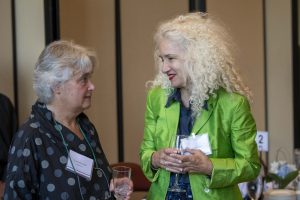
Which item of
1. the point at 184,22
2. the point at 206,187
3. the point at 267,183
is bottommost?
the point at 267,183

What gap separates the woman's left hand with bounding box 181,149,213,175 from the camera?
224 cm

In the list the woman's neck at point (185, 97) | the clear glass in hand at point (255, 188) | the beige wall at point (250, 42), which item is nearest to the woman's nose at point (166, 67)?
the woman's neck at point (185, 97)

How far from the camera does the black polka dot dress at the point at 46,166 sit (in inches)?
83.6

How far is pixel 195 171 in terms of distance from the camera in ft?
7.55

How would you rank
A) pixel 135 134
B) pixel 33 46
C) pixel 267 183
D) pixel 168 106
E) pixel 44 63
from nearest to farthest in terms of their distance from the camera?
pixel 44 63 < pixel 168 106 < pixel 267 183 < pixel 33 46 < pixel 135 134

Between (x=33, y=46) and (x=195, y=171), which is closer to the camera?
(x=195, y=171)

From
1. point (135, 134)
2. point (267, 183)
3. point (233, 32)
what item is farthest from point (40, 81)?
point (233, 32)

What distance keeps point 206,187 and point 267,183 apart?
102cm

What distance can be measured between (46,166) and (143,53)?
2.95m

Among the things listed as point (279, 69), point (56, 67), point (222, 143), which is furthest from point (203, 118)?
point (279, 69)

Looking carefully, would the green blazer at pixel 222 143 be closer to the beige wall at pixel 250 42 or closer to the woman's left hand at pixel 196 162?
the woman's left hand at pixel 196 162

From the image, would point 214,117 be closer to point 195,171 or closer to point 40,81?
point 195,171

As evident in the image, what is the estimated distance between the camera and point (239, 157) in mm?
2359

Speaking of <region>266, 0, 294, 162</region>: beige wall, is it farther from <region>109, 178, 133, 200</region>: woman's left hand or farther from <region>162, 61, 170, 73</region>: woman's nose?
<region>109, 178, 133, 200</region>: woman's left hand
